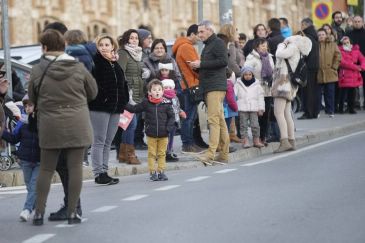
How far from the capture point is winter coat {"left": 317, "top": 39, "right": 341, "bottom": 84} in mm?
26250

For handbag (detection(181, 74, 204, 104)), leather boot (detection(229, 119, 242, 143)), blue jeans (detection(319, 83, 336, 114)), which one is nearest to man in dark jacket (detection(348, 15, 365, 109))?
blue jeans (detection(319, 83, 336, 114))

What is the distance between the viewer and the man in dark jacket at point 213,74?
55.5ft

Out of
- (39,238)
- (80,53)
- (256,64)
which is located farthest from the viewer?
(256,64)

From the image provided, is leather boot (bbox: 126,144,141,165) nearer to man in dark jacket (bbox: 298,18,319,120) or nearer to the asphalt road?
the asphalt road

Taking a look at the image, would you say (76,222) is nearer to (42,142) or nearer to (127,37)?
(42,142)

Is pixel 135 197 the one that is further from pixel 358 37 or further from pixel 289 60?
pixel 358 37

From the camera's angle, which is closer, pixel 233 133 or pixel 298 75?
pixel 298 75

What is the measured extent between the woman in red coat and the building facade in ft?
76.7

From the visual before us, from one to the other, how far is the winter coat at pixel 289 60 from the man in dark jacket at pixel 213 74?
206 cm

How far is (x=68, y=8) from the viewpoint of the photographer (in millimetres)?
52812

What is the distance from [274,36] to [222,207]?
465 inches

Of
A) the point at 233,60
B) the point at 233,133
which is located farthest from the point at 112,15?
the point at 233,60

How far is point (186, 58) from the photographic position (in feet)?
59.5

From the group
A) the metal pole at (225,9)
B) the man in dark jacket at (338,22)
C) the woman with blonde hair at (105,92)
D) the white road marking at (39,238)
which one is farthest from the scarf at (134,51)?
the man in dark jacket at (338,22)
